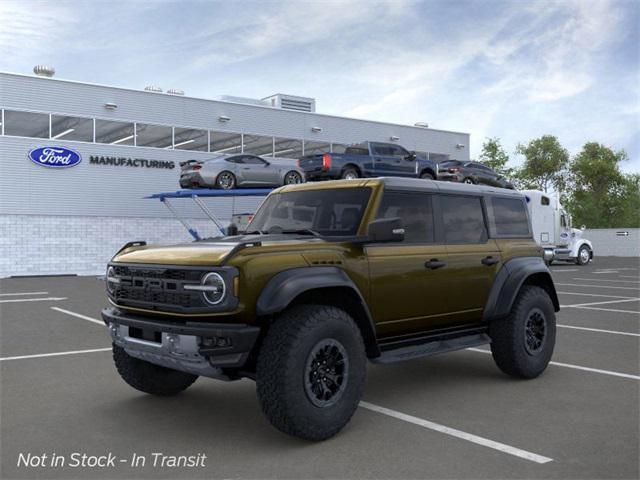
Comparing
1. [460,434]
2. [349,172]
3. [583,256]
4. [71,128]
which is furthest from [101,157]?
[460,434]

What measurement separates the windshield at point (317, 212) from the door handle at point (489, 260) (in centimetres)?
150

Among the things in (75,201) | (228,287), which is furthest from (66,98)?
(228,287)

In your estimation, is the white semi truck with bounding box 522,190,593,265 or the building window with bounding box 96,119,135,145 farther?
the building window with bounding box 96,119,135,145

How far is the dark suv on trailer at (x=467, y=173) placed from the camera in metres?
23.5

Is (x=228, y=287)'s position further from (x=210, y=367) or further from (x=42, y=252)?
(x=42, y=252)

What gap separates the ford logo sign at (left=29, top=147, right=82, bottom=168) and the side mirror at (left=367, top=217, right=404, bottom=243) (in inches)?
974

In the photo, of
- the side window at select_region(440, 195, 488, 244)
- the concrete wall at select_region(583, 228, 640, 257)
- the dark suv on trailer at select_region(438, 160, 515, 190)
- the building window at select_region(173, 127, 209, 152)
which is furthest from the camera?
the concrete wall at select_region(583, 228, 640, 257)

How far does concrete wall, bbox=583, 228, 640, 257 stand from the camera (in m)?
46.4

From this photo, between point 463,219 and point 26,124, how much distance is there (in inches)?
966

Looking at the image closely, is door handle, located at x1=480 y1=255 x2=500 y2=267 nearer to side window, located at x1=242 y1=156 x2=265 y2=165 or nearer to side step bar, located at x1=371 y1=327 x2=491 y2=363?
side step bar, located at x1=371 y1=327 x2=491 y2=363

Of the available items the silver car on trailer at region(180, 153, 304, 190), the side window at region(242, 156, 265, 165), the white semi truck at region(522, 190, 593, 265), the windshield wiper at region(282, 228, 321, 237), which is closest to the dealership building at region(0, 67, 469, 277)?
the silver car on trailer at region(180, 153, 304, 190)

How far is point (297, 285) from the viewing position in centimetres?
454

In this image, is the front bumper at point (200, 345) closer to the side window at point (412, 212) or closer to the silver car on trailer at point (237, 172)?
the side window at point (412, 212)

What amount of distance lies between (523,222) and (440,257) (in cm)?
182
